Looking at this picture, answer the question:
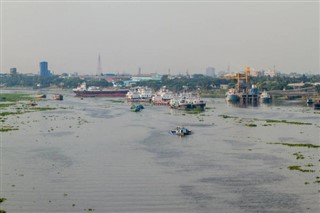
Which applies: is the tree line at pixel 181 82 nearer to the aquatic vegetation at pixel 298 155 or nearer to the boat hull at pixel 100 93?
the boat hull at pixel 100 93

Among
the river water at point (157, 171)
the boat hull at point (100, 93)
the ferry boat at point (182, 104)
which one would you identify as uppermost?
the boat hull at point (100, 93)

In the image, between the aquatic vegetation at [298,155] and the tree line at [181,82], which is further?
the tree line at [181,82]

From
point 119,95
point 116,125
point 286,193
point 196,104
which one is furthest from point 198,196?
point 119,95

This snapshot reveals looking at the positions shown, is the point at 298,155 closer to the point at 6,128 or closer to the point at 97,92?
the point at 6,128

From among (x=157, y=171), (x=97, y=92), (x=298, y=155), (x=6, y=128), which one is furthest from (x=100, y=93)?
(x=157, y=171)

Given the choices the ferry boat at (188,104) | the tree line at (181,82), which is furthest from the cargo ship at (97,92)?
the ferry boat at (188,104)

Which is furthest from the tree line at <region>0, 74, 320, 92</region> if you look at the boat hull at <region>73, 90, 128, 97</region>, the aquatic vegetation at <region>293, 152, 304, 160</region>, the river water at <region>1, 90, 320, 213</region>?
the aquatic vegetation at <region>293, 152, 304, 160</region>

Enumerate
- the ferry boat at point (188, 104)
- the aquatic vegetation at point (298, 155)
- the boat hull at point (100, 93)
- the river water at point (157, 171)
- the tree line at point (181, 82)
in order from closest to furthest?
the river water at point (157, 171) → the aquatic vegetation at point (298, 155) → the ferry boat at point (188, 104) → the boat hull at point (100, 93) → the tree line at point (181, 82)

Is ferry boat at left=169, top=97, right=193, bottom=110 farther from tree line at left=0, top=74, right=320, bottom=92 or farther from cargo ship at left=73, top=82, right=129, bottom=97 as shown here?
cargo ship at left=73, top=82, right=129, bottom=97

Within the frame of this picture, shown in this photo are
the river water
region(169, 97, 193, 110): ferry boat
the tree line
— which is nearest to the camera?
the river water
